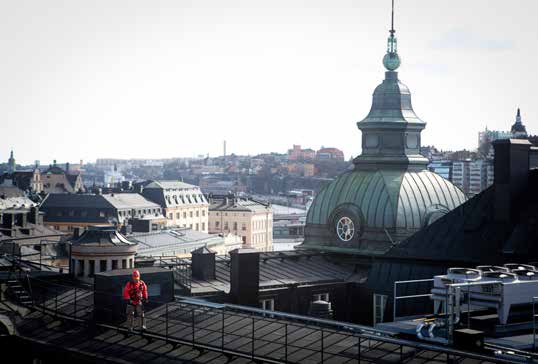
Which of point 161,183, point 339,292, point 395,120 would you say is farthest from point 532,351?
point 161,183

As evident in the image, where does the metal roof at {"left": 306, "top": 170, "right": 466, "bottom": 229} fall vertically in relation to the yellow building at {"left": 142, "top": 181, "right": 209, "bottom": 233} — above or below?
above

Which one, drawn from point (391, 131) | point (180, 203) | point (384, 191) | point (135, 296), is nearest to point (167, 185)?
point (180, 203)

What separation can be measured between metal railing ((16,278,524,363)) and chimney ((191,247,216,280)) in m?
13.0

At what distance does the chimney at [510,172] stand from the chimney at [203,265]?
16.1 metres

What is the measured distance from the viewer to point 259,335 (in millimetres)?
34188

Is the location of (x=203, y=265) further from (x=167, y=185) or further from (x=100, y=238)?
(x=167, y=185)

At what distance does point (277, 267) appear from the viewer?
59781 millimetres

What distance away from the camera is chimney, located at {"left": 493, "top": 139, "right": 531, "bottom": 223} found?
4694cm

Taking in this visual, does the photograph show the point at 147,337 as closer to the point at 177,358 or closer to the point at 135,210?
the point at 177,358

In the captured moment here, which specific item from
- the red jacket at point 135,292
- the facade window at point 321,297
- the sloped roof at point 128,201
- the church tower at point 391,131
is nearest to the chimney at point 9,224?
the church tower at point 391,131

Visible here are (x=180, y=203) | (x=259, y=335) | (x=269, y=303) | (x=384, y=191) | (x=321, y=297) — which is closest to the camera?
(x=259, y=335)

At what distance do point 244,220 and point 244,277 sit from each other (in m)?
125

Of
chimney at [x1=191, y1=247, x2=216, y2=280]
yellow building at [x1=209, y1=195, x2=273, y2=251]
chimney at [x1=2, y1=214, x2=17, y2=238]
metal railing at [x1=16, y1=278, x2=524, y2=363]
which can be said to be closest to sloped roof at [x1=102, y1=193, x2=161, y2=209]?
yellow building at [x1=209, y1=195, x2=273, y2=251]

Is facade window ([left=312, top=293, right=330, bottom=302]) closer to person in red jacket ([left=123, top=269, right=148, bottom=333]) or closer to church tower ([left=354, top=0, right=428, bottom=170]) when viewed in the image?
church tower ([left=354, top=0, right=428, bottom=170])
